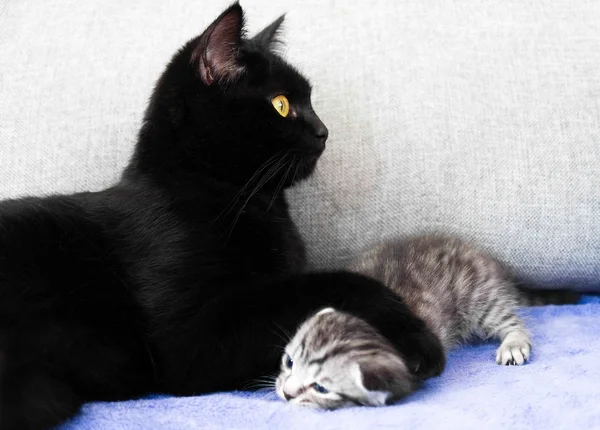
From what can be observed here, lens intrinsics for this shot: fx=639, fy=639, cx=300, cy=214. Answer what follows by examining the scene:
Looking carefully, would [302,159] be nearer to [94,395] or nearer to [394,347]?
[394,347]

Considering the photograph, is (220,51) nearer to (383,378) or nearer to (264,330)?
(264,330)

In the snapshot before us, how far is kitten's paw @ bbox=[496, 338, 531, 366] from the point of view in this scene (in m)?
1.39

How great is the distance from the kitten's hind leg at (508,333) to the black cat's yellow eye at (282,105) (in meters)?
0.73

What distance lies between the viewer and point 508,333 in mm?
1553

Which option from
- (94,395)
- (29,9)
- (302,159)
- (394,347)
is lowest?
(94,395)

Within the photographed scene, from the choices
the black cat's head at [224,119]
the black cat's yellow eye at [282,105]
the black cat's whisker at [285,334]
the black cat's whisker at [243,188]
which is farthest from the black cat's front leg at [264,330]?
the black cat's yellow eye at [282,105]

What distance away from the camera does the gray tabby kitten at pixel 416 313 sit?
1.19 m

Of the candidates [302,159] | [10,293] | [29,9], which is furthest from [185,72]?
[29,9]

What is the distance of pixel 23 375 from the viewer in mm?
1128

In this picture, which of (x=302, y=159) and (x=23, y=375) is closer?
(x=23, y=375)

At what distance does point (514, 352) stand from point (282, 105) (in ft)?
2.48

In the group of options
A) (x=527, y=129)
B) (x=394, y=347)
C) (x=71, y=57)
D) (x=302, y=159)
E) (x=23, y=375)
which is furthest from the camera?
(x=71, y=57)

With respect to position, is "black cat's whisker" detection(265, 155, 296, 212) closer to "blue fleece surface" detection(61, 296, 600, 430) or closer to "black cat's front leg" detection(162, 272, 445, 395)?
"black cat's front leg" detection(162, 272, 445, 395)

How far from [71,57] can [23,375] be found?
1058 millimetres
